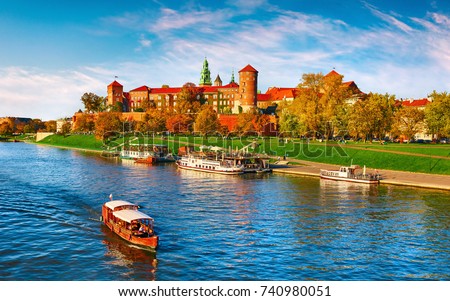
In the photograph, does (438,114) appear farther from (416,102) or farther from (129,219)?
(129,219)

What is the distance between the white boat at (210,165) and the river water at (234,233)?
16.6m

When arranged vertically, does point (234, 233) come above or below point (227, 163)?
below

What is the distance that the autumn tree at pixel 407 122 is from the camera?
339 feet

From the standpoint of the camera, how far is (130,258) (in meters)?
32.2

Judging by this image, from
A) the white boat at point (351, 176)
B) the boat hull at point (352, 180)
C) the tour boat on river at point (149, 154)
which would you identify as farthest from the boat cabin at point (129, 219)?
the tour boat on river at point (149, 154)

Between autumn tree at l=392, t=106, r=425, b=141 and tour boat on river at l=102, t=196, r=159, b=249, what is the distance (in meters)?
79.8

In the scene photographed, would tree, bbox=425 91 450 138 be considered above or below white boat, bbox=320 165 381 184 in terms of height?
above

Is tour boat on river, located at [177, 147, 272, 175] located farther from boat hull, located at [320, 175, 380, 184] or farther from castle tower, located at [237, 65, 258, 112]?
castle tower, located at [237, 65, 258, 112]

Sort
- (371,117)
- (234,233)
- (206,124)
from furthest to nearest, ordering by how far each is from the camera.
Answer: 1. (206,124)
2. (371,117)
3. (234,233)

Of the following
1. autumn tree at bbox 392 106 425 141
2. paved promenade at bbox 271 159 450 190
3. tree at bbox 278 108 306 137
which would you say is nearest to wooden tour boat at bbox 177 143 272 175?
paved promenade at bbox 271 159 450 190

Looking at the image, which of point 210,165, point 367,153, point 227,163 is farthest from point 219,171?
point 367,153

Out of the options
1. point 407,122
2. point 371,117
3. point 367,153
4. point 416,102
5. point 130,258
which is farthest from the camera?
point 416,102

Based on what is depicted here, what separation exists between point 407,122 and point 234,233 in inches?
3209

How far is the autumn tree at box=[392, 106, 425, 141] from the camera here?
103188 mm
